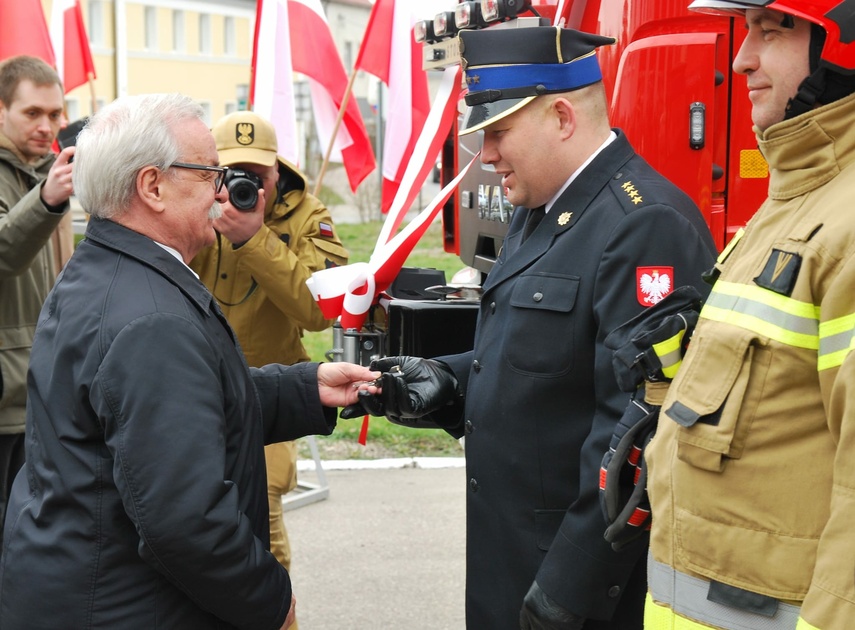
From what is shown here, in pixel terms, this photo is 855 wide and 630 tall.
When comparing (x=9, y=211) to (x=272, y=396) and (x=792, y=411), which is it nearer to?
(x=272, y=396)

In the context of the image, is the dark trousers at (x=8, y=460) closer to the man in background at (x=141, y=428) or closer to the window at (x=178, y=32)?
the man in background at (x=141, y=428)

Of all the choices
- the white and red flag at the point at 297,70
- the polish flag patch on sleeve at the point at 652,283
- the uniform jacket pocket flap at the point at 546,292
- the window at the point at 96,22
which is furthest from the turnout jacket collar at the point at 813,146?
the window at the point at 96,22

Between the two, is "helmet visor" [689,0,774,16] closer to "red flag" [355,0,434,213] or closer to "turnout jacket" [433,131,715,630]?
"turnout jacket" [433,131,715,630]

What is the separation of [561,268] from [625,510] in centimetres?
66

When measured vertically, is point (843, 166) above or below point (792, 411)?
above

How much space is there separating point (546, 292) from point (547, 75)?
0.53m

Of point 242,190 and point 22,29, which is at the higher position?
point 22,29

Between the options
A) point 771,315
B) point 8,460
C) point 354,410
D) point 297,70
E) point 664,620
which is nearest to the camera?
point 771,315

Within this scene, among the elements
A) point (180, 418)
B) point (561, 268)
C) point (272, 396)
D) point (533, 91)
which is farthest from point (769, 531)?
point (272, 396)

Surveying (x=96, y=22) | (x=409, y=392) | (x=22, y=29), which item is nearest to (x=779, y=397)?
(x=409, y=392)

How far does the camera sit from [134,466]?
214 cm

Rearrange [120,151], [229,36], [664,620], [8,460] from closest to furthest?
[664,620]
[120,151]
[8,460]
[229,36]

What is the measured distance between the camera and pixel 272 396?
2939 millimetres

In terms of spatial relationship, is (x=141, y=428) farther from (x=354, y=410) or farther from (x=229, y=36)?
(x=229, y=36)
